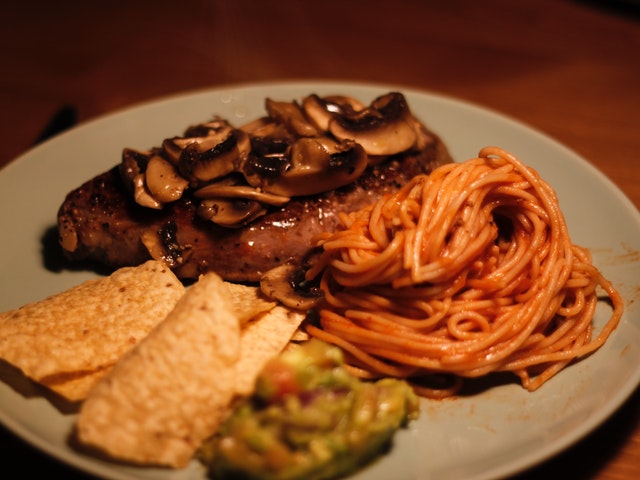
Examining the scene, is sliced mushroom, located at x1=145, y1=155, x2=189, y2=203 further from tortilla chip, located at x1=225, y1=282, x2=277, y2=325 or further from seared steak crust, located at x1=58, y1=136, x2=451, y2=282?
tortilla chip, located at x1=225, y1=282, x2=277, y2=325

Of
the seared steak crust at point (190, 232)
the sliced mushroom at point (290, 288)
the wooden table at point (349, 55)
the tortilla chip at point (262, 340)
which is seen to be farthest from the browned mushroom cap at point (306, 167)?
the wooden table at point (349, 55)

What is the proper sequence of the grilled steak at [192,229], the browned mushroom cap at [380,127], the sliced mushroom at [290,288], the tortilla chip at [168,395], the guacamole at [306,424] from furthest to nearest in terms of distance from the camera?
the browned mushroom cap at [380,127] → the grilled steak at [192,229] → the sliced mushroom at [290,288] → the tortilla chip at [168,395] → the guacamole at [306,424]

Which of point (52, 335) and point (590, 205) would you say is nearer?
point (52, 335)

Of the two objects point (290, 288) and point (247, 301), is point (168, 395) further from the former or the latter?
point (290, 288)

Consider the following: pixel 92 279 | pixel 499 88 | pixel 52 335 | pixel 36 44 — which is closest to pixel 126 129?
pixel 92 279

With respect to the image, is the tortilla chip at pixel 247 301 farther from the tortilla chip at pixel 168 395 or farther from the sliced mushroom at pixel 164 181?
the sliced mushroom at pixel 164 181

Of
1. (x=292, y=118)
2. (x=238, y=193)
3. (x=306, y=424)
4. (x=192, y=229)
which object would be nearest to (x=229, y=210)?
(x=238, y=193)

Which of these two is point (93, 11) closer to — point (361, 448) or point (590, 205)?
point (590, 205)
